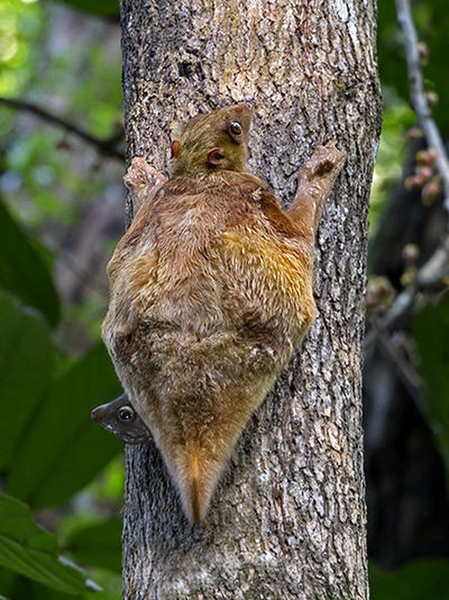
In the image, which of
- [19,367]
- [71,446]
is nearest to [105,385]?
[71,446]

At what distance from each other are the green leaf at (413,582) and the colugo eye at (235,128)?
2.39 meters

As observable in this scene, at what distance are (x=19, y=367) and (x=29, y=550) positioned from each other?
1493 millimetres

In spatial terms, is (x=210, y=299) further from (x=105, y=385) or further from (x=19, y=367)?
(x=19, y=367)

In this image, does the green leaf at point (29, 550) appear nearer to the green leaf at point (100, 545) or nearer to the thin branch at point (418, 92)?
the green leaf at point (100, 545)

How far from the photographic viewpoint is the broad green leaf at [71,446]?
410 centimetres

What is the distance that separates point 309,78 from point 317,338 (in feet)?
2.43

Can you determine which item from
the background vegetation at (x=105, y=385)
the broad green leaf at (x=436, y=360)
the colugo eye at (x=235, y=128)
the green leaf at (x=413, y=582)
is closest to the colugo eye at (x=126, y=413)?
the background vegetation at (x=105, y=385)

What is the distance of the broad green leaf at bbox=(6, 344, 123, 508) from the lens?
410 centimetres

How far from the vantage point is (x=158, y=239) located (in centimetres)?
231

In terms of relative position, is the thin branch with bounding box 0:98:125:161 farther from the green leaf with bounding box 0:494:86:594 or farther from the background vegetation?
the green leaf with bounding box 0:494:86:594

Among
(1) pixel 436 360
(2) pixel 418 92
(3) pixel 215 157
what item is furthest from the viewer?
(1) pixel 436 360

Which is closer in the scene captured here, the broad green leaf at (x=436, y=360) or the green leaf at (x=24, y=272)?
the broad green leaf at (x=436, y=360)

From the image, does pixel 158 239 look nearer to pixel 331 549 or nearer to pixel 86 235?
pixel 331 549

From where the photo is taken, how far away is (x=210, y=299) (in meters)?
2.15
